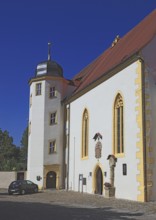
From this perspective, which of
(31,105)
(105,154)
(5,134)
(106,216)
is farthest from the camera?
(5,134)

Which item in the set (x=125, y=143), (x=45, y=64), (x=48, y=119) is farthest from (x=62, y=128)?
(x=125, y=143)

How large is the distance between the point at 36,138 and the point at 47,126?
59.7 inches

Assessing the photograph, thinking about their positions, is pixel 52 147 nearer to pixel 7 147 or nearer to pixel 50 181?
pixel 50 181

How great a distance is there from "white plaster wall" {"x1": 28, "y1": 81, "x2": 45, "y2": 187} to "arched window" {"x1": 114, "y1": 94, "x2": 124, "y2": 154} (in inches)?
461

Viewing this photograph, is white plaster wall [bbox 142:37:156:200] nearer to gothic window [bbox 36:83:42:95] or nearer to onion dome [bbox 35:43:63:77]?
onion dome [bbox 35:43:63:77]

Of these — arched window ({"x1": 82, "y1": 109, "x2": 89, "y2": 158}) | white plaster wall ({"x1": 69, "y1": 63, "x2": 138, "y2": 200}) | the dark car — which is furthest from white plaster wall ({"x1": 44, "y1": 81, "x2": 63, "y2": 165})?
arched window ({"x1": 82, "y1": 109, "x2": 89, "y2": 158})

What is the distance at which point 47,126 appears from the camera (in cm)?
3528

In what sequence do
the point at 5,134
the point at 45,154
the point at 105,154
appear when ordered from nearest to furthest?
A: the point at 105,154
the point at 45,154
the point at 5,134

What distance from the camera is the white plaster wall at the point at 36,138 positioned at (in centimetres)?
3484

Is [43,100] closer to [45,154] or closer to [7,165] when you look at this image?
[45,154]

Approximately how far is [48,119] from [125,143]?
13.7 m

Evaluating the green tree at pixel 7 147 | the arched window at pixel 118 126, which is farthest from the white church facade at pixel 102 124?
the green tree at pixel 7 147

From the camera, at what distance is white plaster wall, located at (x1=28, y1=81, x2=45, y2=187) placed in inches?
1372

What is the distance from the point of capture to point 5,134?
79000 millimetres
